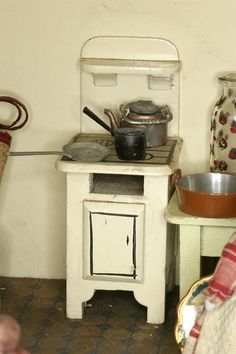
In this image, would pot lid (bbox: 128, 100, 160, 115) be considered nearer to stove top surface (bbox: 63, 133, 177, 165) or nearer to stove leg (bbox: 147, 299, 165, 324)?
stove top surface (bbox: 63, 133, 177, 165)

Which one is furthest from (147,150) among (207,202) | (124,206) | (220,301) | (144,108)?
(220,301)

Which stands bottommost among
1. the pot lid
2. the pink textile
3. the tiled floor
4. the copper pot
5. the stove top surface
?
the tiled floor

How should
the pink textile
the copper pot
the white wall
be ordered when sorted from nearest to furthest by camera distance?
the pink textile, the copper pot, the white wall

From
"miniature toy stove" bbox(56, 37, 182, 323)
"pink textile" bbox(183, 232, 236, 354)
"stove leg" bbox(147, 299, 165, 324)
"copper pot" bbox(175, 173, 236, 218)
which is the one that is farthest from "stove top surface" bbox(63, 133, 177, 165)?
"pink textile" bbox(183, 232, 236, 354)

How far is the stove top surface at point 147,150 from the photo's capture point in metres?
2.91

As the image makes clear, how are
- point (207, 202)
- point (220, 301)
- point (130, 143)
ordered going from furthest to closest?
point (130, 143)
point (207, 202)
point (220, 301)

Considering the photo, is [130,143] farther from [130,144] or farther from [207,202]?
[207,202]

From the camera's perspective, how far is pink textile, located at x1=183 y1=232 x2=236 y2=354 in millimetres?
2326

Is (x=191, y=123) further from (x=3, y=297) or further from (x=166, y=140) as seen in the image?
(x=3, y=297)

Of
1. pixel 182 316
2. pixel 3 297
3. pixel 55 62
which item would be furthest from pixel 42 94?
pixel 182 316

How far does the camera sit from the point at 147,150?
10.1ft

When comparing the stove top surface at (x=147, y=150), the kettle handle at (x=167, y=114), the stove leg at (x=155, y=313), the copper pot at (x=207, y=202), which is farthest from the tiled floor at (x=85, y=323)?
the kettle handle at (x=167, y=114)

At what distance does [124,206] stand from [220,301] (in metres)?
0.67

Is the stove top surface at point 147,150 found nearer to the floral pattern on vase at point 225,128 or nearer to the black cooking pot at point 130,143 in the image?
the black cooking pot at point 130,143
